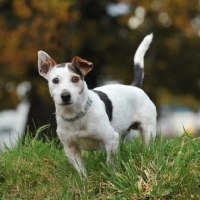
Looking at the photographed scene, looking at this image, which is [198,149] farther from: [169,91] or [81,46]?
[169,91]

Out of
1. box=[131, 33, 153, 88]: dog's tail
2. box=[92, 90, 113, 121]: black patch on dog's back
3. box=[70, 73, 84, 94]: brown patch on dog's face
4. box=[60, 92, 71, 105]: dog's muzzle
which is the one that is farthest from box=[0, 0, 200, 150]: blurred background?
box=[60, 92, 71, 105]: dog's muzzle

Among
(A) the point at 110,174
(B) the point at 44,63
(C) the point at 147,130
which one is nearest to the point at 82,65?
(B) the point at 44,63

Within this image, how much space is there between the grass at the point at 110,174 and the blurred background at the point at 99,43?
7.75 metres

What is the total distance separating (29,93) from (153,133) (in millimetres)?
10102

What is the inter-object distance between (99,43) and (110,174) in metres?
11.1

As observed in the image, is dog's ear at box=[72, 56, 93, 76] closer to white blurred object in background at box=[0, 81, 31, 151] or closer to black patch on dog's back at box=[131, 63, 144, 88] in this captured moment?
A: white blurred object in background at box=[0, 81, 31, 151]

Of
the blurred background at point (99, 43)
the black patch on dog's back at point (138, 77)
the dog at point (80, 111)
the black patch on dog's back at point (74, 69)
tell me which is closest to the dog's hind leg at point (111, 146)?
the dog at point (80, 111)

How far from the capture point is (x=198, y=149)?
18.9 ft

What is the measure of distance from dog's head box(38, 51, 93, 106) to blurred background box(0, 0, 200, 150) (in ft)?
26.4

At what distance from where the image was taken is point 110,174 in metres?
5.69

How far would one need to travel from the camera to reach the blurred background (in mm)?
14711

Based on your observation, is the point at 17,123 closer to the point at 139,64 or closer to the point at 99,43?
the point at 99,43

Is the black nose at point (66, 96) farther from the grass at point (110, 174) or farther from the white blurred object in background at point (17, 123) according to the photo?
the white blurred object in background at point (17, 123)

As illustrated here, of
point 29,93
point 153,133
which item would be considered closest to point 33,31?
point 29,93
